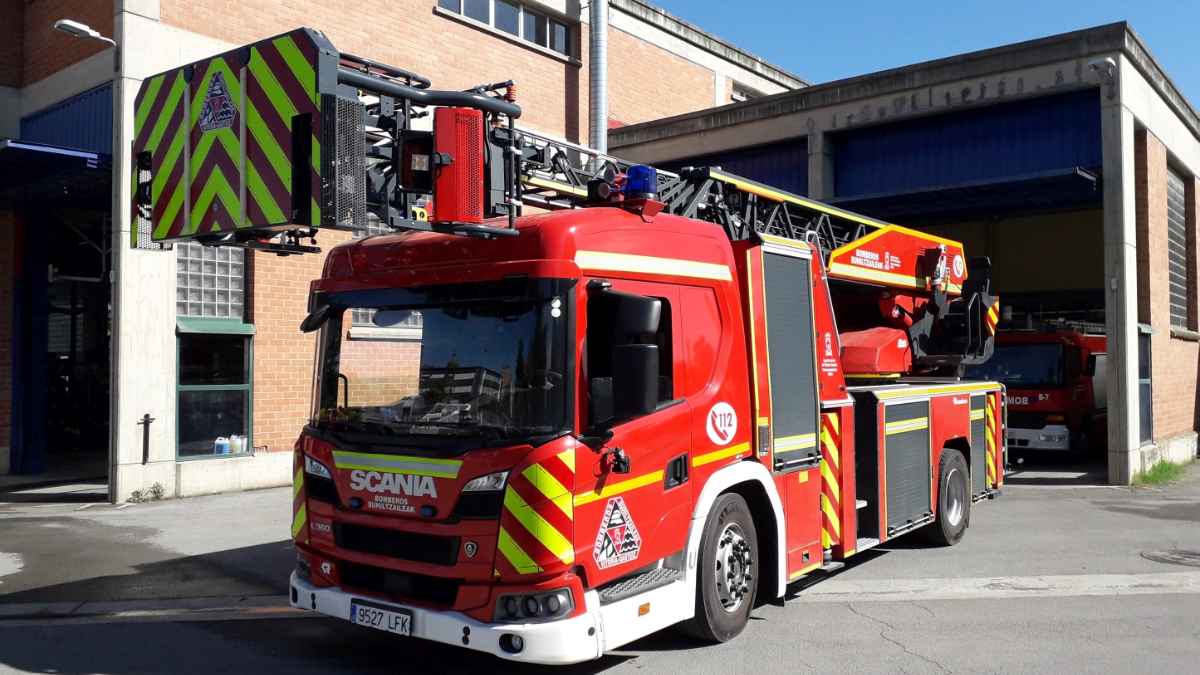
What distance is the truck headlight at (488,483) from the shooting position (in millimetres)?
5082

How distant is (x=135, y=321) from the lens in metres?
12.7

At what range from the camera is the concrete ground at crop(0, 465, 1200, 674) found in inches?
237

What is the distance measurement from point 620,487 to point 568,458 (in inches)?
18.2

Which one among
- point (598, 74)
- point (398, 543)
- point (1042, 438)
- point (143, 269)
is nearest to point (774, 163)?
point (598, 74)

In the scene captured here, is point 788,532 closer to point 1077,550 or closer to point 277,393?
point 1077,550

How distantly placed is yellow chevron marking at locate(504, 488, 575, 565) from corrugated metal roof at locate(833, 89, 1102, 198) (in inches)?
544

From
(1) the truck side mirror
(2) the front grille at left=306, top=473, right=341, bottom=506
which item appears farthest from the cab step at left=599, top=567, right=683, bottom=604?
(2) the front grille at left=306, top=473, right=341, bottom=506

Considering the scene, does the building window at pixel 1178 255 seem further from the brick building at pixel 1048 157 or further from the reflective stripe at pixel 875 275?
the reflective stripe at pixel 875 275

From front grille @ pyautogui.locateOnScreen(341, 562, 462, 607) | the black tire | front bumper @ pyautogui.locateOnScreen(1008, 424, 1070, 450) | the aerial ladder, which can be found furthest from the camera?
front bumper @ pyautogui.locateOnScreen(1008, 424, 1070, 450)

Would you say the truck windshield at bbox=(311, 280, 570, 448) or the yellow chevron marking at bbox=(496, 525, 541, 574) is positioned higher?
the truck windshield at bbox=(311, 280, 570, 448)

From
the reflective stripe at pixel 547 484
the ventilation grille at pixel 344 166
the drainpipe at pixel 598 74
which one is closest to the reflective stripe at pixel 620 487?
the reflective stripe at pixel 547 484

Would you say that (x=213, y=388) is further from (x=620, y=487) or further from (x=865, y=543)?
(x=620, y=487)

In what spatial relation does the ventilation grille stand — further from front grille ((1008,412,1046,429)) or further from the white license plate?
front grille ((1008,412,1046,429))

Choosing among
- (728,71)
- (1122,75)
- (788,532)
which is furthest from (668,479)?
(728,71)
